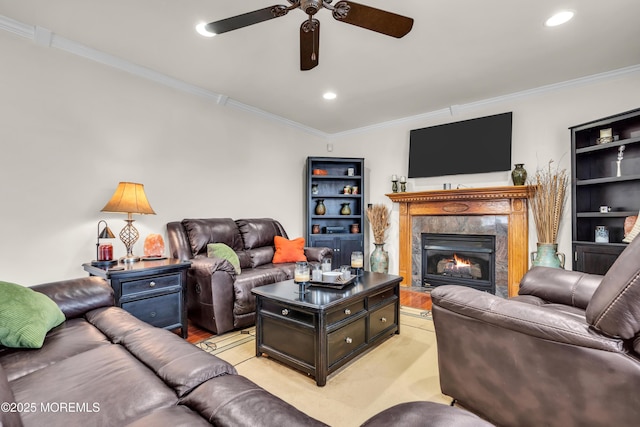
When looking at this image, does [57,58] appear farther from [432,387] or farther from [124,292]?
[432,387]

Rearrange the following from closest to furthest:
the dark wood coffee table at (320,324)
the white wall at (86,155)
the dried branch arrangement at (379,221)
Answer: the dark wood coffee table at (320,324), the white wall at (86,155), the dried branch arrangement at (379,221)

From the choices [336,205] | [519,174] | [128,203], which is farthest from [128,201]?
[519,174]

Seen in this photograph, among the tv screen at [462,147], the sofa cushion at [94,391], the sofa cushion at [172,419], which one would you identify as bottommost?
the sofa cushion at [94,391]

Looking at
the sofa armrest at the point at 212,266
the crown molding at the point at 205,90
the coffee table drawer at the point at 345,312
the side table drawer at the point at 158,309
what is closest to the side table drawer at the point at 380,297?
the coffee table drawer at the point at 345,312

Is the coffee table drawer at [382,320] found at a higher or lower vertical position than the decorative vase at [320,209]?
lower

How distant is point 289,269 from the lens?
11.0ft

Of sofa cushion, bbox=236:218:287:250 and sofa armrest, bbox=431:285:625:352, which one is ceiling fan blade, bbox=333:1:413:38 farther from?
sofa cushion, bbox=236:218:287:250

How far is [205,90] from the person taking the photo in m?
3.71

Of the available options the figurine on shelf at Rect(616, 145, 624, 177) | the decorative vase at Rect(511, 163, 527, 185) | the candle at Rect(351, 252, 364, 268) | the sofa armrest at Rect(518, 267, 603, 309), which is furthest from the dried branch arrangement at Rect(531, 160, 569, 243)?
the candle at Rect(351, 252, 364, 268)

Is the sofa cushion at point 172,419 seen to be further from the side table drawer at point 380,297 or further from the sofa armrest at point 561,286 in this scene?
the sofa armrest at point 561,286

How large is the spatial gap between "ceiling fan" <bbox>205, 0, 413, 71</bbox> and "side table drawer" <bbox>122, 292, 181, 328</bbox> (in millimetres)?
2060

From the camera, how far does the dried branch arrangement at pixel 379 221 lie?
16.0 feet

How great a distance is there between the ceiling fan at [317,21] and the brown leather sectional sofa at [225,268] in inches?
74.4

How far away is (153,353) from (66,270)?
7.28ft
